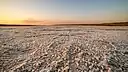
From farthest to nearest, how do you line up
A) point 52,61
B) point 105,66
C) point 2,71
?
point 52,61 → point 105,66 → point 2,71

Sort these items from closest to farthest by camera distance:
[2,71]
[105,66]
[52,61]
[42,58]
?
1. [2,71]
2. [105,66]
3. [52,61]
4. [42,58]

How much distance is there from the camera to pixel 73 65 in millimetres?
2391

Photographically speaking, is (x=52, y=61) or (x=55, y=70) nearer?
(x=55, y=70)

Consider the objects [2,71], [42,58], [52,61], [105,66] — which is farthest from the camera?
[42,58]

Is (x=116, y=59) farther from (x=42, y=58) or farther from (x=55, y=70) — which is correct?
(x=42, y=58)

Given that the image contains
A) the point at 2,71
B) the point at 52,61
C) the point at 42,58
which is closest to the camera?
the point at 2,71

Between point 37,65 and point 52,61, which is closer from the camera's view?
point 37,65

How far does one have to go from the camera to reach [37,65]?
2379 mm

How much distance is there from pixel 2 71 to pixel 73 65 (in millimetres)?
1196

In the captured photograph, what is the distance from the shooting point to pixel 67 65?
2383mm

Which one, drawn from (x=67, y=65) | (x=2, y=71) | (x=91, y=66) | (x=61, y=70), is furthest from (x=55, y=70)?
(x=2, y=71)

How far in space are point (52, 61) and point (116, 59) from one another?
4.28 ft

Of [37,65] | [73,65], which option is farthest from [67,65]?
[37,65]

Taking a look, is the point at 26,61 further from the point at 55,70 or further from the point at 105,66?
the point at 105,66
